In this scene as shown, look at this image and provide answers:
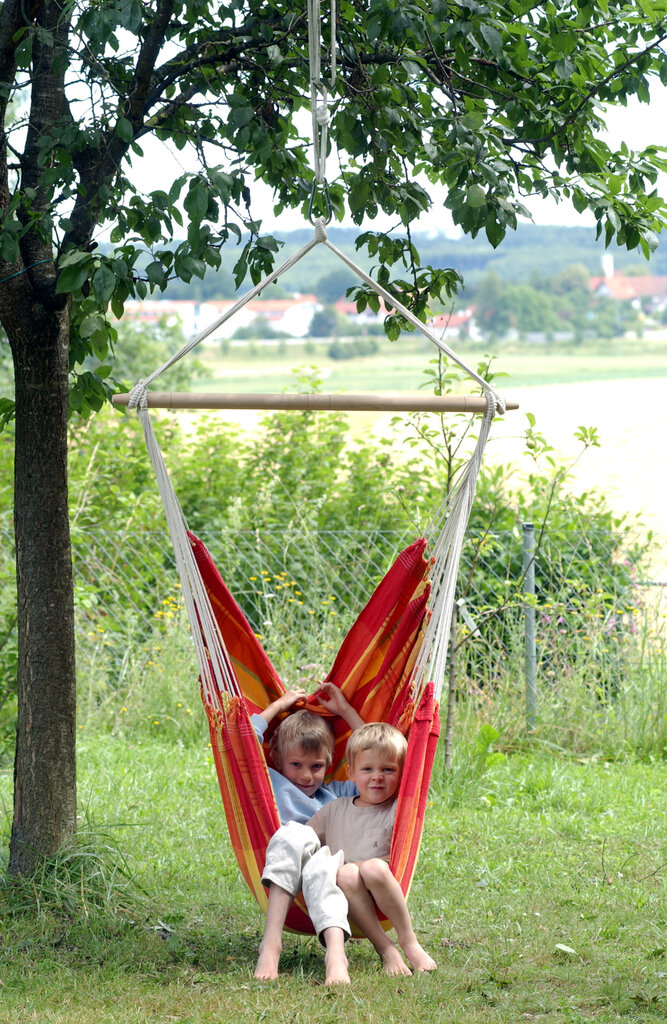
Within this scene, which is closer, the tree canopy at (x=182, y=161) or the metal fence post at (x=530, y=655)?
the tree canopy at (x=182, y=161)

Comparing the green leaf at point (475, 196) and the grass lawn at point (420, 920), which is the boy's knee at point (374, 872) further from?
the green leaf at point (475, 196)

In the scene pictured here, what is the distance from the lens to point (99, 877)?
2.39 m

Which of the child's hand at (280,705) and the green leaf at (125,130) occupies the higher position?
the green leaf at (125,130)

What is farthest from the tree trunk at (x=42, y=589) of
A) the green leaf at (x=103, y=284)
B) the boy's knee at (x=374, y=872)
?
the boy's knee at (x=374, y=872)

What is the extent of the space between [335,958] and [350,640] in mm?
765

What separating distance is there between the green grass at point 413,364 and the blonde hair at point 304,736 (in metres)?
34.7

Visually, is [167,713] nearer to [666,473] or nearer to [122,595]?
[122,595]

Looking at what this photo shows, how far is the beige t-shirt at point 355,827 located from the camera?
2193 millimetres

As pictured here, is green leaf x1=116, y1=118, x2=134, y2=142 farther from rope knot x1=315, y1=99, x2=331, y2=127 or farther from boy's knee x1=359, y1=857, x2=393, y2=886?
boy's knee x1=359, y1=857, x2=393, y2=886

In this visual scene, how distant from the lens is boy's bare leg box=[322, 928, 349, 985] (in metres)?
1.97

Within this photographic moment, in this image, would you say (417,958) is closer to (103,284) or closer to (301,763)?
(301,763)

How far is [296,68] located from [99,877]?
1.87 m

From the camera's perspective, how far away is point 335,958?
1989 millimetres

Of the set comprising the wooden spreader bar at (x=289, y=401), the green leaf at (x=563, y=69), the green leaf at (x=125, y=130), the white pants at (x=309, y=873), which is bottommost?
the white pants at (x=309, y=873)
